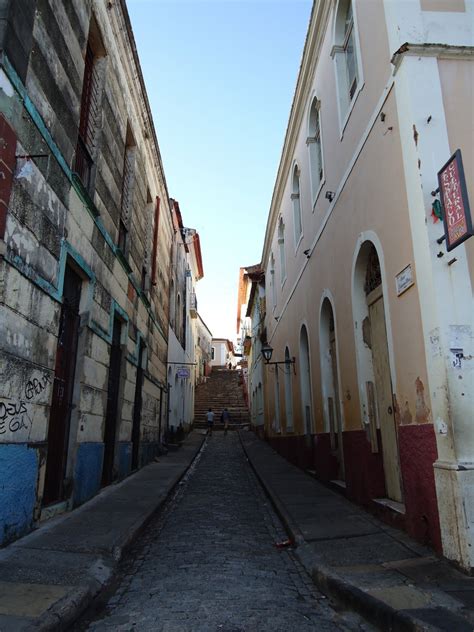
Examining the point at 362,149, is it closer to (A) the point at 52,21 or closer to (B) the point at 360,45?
(B) the point at 360,45

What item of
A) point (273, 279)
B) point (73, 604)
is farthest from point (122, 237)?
point (273, 279)

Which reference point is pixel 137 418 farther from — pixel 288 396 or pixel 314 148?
pixel 314 148

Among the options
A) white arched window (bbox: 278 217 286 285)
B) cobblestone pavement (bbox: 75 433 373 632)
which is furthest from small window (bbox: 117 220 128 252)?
white arched window (bbox: 278 217 286 285)

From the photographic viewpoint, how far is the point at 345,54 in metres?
7.89

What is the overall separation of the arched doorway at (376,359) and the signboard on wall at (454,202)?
6.43ft

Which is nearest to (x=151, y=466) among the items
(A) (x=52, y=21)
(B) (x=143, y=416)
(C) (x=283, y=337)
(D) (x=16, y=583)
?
(B) (x=143, y=416)

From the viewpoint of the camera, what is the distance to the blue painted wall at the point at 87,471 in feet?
21.8

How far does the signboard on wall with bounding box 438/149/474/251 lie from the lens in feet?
12.7

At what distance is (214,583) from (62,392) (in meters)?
3.36

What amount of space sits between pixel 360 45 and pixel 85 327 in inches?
212

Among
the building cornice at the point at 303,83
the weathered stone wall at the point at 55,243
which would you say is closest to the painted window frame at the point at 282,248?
the building cornice at the point at 303,83

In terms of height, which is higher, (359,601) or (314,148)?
(314,148)

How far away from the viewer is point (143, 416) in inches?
466

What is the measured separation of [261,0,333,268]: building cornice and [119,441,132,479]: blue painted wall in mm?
8088
